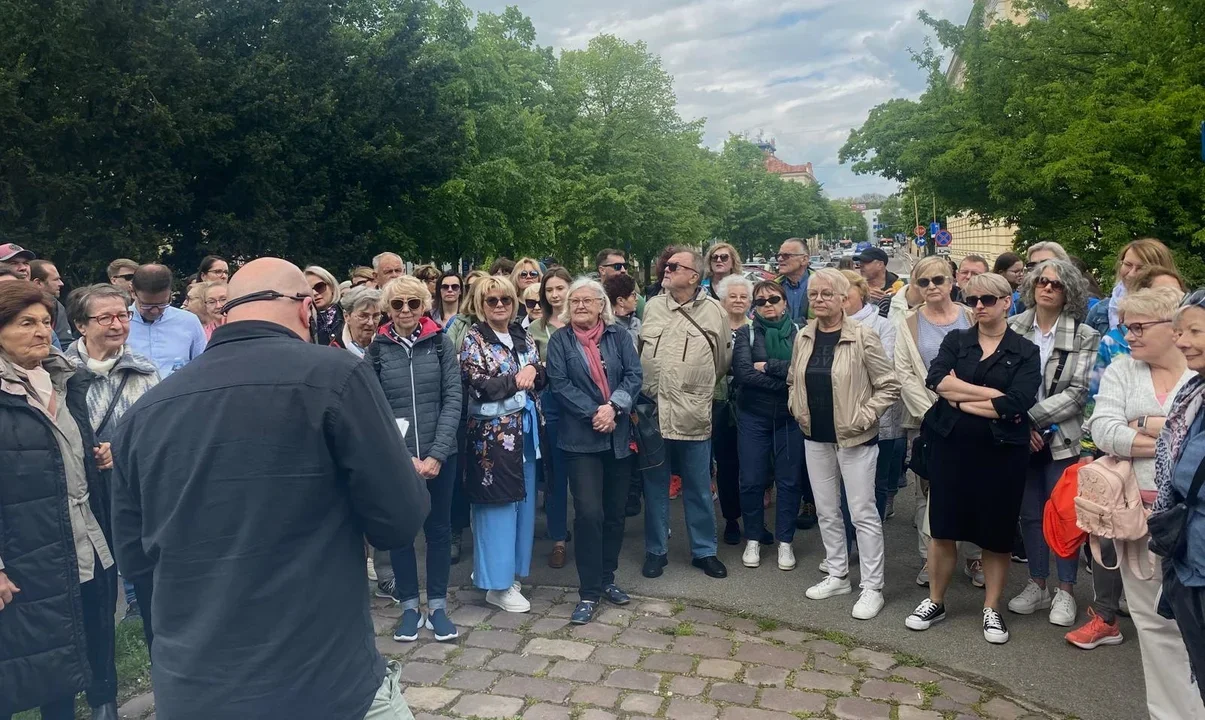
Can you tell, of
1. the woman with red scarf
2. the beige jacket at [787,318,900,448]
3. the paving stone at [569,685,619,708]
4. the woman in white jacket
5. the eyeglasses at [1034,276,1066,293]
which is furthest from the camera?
the woman with red scarf

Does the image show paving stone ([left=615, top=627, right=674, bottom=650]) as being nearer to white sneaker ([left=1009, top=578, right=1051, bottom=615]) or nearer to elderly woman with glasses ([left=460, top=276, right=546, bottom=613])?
elderly woman with glasses ([left=460, top=276, right=546, bottom=613])

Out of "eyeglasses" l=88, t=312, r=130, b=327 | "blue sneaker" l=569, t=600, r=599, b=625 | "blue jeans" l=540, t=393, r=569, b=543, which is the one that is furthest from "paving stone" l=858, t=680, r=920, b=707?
"eyeglasses" l=88, t=312, r=130, b=327

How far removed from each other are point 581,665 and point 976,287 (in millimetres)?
2941

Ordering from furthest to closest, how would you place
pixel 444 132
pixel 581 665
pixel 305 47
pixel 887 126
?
1. pixel 887 126
2. pixel 444 132
3. pixel 305 47
4. pixel 581 665

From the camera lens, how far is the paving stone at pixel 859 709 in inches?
162

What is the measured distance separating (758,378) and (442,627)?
2.66 metres

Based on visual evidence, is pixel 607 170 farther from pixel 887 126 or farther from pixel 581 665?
pixel 581 665

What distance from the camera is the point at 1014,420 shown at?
15.8 ft

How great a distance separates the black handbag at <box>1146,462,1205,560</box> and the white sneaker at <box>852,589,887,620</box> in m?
2.34

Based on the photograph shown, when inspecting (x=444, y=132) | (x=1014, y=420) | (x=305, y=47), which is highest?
(x=305, y=47)

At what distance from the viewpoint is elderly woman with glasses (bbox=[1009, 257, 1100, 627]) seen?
195 inches

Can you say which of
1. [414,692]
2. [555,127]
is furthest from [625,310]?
[555,127]

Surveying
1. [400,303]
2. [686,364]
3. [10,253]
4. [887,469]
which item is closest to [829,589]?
[887,469]

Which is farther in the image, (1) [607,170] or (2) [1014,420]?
(1) [607,170]
